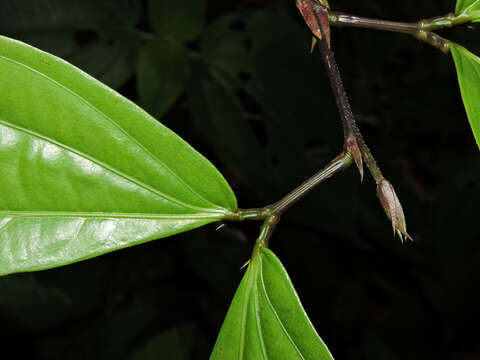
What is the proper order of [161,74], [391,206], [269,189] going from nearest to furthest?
1. [391,206]
2. [161,74]
3. [269,189]

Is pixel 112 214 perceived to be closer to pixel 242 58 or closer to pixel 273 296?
pixel 273 296

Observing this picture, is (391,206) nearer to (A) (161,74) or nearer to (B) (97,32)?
(A) (161,74)

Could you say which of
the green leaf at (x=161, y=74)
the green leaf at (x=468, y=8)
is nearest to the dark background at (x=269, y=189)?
the green leaf at (x=161, y=74)

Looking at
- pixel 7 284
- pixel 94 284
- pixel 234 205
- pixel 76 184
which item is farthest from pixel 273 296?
pixel 94 284

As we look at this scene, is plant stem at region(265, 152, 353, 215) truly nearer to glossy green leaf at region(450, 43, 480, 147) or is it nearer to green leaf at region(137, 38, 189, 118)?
glossy green leaf at region(450, 43, 480, 147)

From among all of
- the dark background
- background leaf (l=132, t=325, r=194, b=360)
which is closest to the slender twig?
the dark background

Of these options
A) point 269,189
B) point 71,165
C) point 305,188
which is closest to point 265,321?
point 305,188
